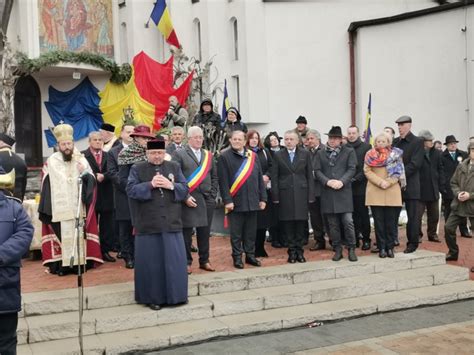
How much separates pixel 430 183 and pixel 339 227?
2.86 meters

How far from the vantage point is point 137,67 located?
19391 mm

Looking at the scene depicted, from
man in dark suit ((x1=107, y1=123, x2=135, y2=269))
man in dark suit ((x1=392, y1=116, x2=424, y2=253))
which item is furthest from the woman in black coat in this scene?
man in dark suit ((x1=392, y1=116, x2=424, y2=253))

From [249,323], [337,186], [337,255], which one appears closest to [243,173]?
[337,186]

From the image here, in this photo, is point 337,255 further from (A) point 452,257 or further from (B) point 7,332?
(B) point 7,332

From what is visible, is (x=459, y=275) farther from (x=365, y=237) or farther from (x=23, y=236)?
(x=23, y=236)

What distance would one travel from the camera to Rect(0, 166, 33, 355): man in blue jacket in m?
4.30

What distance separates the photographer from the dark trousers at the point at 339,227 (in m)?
8.27

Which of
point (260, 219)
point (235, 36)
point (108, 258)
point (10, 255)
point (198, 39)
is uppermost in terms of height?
point (198, 39)

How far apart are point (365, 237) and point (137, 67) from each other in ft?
40.3

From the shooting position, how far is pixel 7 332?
4.48 meters

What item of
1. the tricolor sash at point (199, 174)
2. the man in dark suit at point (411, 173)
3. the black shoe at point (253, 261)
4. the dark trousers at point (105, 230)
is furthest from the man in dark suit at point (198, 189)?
the man in dark suit at point (411, 173)

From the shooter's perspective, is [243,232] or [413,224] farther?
[413,224]

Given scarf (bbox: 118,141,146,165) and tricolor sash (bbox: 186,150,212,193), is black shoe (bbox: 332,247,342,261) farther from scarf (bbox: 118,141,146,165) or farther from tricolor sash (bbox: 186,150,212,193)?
scarf (bbox: 118,141,146,165)

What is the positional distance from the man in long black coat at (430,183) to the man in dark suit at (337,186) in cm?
239
